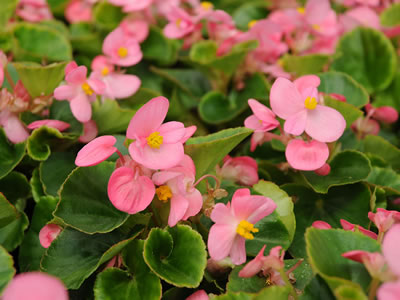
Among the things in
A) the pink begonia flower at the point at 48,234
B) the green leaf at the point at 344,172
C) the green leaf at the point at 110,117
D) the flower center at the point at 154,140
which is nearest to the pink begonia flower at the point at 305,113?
the green leaf at the point at 344,172

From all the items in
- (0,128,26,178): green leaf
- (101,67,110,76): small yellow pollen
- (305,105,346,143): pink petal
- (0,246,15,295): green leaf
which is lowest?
(0,128,26,178): green leaf

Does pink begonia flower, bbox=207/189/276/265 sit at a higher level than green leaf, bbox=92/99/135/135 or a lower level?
higher

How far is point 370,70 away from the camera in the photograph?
121cm

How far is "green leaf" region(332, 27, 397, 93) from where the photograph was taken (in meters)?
1.18

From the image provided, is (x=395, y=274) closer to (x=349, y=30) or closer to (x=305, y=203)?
(x=305, y=203)

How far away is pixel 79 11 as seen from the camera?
1424 mm

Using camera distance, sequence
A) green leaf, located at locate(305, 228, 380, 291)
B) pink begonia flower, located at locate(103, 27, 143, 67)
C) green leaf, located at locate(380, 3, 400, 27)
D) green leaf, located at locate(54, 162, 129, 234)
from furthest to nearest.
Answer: green leaf, located at locate(380, 3, 400, 27), pink begonia flower, located at locate(103, 27, 143, 67), green leaf, located at locate(54, 162, 129, 234), green leaf, located at locate(305, 228, 380, 291)

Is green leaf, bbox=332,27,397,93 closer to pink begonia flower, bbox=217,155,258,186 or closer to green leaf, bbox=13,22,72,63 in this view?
Result: pink begonia flower, bbox=217,155,258,186

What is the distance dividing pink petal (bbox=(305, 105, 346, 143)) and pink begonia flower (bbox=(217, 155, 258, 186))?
145mm

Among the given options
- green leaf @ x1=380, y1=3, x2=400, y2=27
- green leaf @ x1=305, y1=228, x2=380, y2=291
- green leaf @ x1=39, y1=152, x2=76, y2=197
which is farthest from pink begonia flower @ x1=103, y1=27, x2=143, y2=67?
green leaf @ x1=380, y1=3, x2=400, y2=27

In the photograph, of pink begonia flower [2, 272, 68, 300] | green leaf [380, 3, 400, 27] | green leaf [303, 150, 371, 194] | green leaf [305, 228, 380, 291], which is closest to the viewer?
pink begonia flower [2, 272, 68, 300]

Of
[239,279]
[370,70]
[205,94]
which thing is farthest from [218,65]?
[239,279]

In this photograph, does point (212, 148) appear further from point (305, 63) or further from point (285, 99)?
point (305, 63)

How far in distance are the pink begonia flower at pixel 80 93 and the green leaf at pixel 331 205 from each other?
0.40 metres
